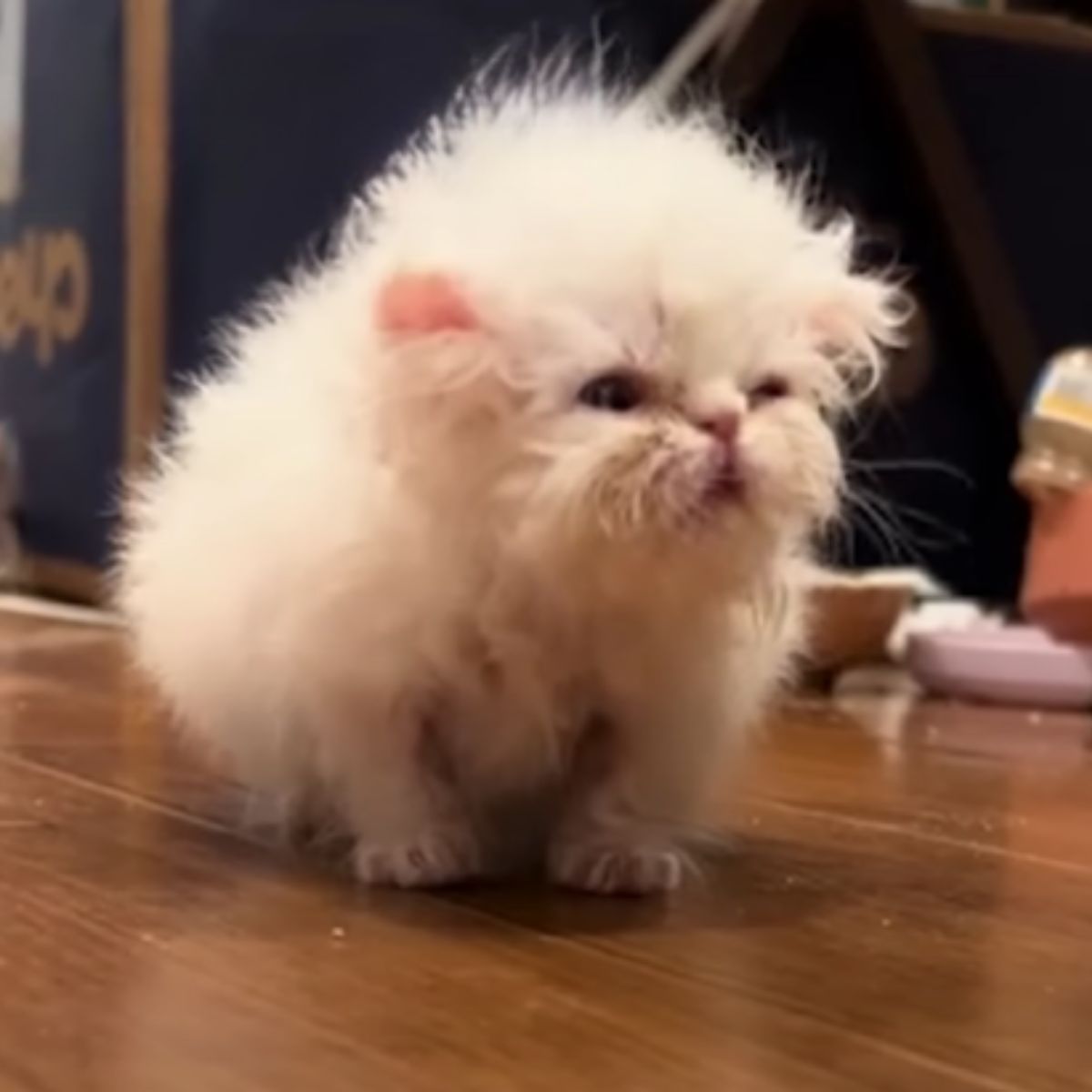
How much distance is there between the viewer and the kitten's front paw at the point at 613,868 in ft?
3.64

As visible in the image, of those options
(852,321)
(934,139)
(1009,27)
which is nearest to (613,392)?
(852,321)

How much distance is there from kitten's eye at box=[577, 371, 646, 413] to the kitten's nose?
28mm

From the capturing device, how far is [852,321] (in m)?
1.10

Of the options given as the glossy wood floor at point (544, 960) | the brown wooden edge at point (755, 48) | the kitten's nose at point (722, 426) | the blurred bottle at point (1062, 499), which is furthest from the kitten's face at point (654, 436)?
the brown wooden edge at point (755, 48)

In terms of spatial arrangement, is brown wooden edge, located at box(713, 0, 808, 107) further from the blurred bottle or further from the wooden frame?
the wooden frame

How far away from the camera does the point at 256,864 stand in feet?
3.76

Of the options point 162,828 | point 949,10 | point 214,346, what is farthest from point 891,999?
point 949,10

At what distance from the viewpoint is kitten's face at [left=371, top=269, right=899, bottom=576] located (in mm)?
991

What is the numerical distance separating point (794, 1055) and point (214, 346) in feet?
5.26

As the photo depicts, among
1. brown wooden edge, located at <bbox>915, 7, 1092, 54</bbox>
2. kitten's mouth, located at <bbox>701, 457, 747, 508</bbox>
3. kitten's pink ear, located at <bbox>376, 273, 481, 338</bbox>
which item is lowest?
Result: kitten's mouth, located at <bbox>701, 457, 747, 508</bbox>

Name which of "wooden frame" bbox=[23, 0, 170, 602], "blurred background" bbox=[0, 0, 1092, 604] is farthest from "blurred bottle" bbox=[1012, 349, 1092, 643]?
"wooden frame" bbox=[23, 0, 170, 602]

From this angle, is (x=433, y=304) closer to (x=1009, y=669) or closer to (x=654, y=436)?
(x=654, y=436)

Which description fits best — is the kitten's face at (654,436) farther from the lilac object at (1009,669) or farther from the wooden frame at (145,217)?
the wooden frame at (145,217)

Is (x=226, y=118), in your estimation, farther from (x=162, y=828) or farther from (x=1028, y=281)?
(x=162, y=828)
